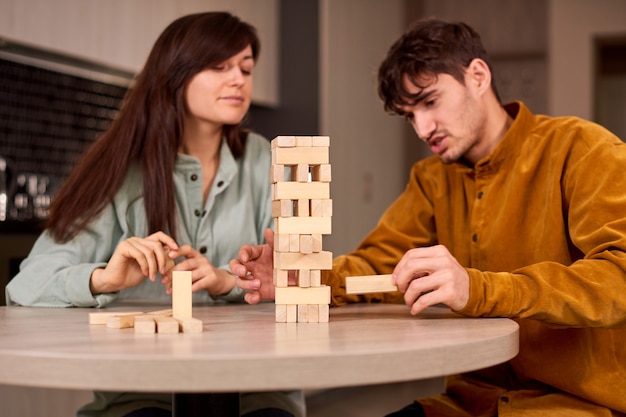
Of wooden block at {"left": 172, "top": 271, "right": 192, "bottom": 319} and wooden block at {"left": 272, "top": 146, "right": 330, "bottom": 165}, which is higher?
wooden block at {"left": 272, "top": 146, "right": 330, "bottom": 165}

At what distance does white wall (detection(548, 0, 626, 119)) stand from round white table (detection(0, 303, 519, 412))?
4.07m

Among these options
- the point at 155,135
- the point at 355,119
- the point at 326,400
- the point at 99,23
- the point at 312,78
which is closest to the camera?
the point at 155,135

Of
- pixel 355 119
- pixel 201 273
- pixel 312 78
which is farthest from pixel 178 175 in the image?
pixel 355 119

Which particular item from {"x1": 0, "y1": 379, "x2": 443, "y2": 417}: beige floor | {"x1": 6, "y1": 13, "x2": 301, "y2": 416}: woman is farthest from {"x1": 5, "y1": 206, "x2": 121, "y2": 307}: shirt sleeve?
{"x1": 0, "y1": 379, "x2": 443, "y2": 417}: beige floor

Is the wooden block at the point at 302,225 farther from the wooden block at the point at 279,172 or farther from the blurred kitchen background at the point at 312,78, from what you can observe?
the blurred kitchen background at the point at 312,78

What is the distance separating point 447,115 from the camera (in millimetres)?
1944

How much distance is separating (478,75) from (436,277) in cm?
69

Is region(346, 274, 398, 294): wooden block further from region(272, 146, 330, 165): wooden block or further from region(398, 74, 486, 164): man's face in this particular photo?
region(398, 74, 486, 164): man's face

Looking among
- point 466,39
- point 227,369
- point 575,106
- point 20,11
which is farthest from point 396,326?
point 575,106

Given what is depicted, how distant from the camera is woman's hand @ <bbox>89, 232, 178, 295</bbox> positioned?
69.6 inches

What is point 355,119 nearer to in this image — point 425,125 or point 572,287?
point 425,125

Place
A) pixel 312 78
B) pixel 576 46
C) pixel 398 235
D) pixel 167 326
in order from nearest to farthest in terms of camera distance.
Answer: pixel 167 326 → pixel 398 235 → pixel 312 78 → pixel 576 46

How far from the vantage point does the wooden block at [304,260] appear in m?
1.48

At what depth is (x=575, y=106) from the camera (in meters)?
5.29
